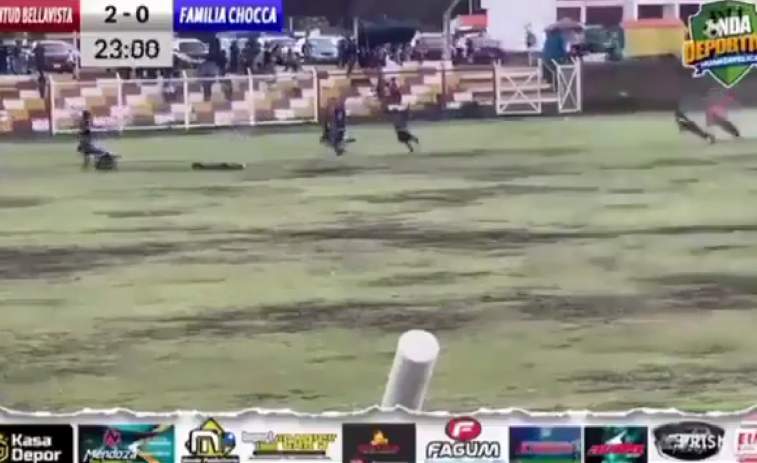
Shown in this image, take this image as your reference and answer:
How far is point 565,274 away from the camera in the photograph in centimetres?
434

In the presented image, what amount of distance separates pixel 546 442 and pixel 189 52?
142cm

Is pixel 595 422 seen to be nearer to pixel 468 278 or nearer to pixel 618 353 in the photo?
pixel 618 353

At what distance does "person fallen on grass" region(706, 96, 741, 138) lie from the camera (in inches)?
171

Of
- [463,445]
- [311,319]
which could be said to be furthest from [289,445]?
[463,445]

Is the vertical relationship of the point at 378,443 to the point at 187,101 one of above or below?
below

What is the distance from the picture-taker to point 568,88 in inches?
171

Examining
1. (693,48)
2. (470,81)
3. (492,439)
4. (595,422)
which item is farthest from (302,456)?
(693,48)

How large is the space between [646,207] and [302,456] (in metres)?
1.14

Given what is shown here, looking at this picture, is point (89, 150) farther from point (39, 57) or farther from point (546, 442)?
point (546, 442)

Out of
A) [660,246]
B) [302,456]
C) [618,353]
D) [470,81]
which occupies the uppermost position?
[470,81]

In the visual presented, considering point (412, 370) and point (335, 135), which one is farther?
point (335, 135)

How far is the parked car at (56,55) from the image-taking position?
4.32 m

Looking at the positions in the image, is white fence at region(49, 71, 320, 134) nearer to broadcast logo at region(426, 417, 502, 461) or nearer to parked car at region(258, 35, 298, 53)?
parked car at region(258, 35, 298, 53)

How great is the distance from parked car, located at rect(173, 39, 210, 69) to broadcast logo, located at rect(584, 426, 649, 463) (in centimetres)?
144
